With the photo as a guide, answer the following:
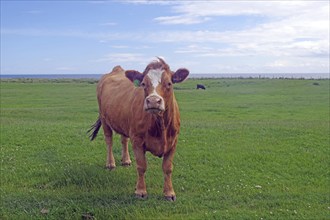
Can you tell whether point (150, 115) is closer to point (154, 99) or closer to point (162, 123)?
point (162, 123)

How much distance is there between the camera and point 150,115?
7.82m

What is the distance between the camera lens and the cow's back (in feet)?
30.1

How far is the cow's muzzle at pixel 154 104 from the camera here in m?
6.78

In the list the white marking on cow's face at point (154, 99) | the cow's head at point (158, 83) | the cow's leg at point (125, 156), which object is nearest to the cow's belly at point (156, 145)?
the cow's head at point (158, 83)

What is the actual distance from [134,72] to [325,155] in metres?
5.96

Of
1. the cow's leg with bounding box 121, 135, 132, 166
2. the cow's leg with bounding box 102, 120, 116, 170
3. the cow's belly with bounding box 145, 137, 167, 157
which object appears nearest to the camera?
the cow's belly with bounding box 145, 137, 167, 157

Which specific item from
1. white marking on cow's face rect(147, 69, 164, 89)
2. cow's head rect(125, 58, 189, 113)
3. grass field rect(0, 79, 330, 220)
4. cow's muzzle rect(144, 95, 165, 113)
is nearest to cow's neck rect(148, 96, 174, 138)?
cow's head rect(125, 58, 189, 113)

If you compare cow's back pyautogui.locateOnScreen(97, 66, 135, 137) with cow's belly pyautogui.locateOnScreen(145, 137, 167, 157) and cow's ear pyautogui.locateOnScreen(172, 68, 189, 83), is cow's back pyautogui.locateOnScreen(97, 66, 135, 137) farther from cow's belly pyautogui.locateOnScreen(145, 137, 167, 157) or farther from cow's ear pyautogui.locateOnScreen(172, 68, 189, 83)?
cow's ear pyautogui.locateOnScreen(172, 68, 189, 83)

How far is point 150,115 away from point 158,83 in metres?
0.83

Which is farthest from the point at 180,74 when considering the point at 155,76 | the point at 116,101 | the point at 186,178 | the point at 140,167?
the point at 186,178

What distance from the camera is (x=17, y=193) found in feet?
27.7

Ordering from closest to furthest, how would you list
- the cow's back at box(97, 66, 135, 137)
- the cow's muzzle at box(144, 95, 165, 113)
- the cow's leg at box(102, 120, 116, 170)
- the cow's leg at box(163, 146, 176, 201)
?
1. the cow's muzzle at box(144, 95, 165, 113)
2. the cow's leg at box(163, 146, 176, 201)
3. the cow's back at box(97, 66, 135, 137)
4. the cow's leg at box(102, 120, 116, 170)

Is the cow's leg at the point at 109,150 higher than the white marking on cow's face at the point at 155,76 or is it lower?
lower

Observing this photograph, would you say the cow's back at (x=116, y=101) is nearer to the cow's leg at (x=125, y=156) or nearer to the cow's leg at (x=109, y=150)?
the cow's leg at (x=109, y=150)
